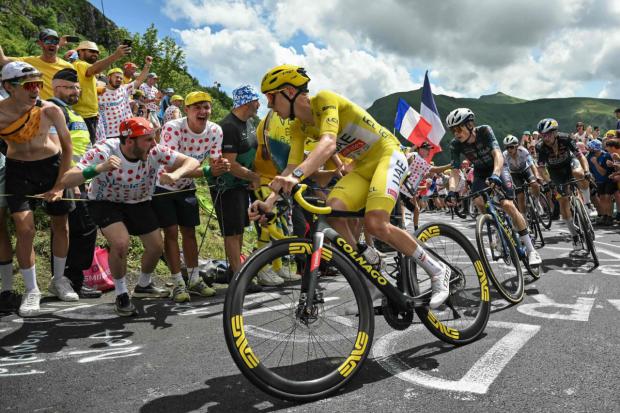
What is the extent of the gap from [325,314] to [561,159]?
25.0 feet

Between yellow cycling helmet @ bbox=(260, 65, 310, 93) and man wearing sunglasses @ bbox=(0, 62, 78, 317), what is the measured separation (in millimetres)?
2397

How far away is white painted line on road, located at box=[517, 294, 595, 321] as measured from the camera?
15.0 feet

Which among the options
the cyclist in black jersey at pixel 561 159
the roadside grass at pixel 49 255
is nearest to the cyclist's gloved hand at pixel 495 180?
the cyclist in black jersey at pixel 561 159

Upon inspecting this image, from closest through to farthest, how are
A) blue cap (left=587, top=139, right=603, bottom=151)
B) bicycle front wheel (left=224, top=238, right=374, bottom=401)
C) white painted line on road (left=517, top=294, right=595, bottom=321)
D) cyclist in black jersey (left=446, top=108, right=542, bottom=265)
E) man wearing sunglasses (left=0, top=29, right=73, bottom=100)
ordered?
bicycle front wheel (left=224, top=238, right=374, bottom=401)
white painted line on road (left=517, top=294, right=595, bottom=321)
cyclist in black jersey (left=446, top=108, right=542, bottom=265)
man wearing sunglasses (left=0, top=29, right=73, bottom=100)
blue cap (left=587, top=139, right=603, bottom=151)

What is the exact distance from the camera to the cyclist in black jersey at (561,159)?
8.06 meters

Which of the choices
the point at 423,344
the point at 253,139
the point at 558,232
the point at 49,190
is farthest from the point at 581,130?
the point at 49,190

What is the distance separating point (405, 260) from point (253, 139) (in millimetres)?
3332

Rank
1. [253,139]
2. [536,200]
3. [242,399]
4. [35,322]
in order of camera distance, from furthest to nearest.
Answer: [536,200] < [253,139] < [35,322] < [242,399]

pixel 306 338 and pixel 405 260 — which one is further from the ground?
pixel 405 260

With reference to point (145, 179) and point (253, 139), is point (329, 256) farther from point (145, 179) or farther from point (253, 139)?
point (253, 139)

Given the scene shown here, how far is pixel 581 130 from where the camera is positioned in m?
18.3

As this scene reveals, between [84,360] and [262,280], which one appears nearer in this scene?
[84,360]

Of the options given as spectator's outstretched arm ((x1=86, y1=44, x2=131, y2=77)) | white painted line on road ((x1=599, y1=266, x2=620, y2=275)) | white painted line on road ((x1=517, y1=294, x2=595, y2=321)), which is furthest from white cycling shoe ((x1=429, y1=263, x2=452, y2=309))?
spectator's outstretched arm ((x1=86, y1=44, x2=131, y2=77))

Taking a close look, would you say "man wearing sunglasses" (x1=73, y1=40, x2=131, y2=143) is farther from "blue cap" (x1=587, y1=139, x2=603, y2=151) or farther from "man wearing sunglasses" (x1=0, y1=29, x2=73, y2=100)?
"blue cap" (x1=587, y1=139, x2=603, y2=151)
